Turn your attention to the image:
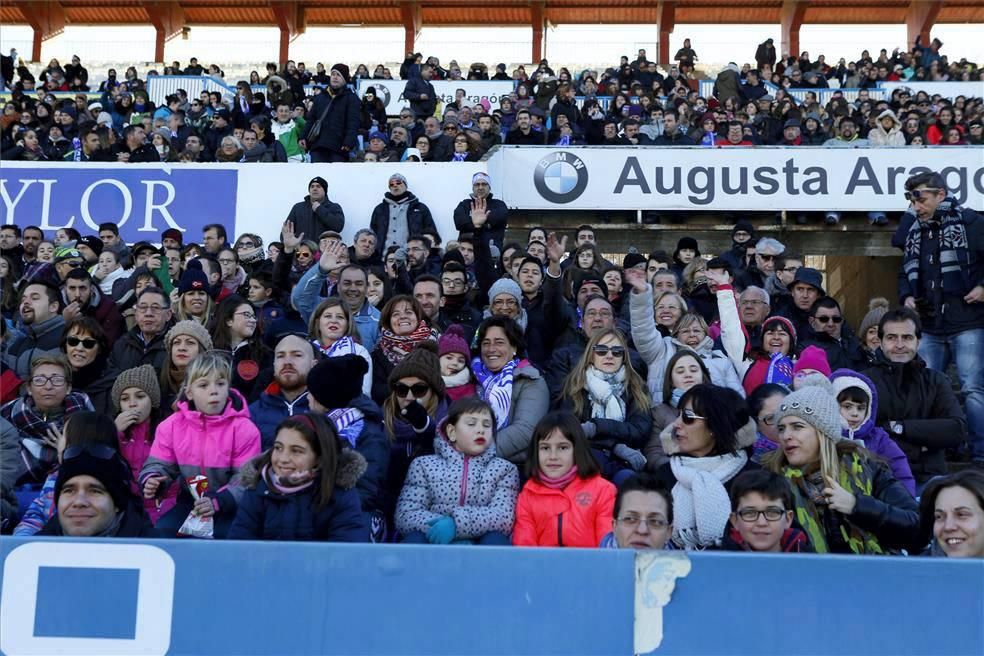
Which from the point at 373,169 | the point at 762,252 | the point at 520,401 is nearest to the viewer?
the point at 520,401

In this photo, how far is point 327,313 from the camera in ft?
19.3

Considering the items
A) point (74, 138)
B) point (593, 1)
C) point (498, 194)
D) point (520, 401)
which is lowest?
point (520, 401)

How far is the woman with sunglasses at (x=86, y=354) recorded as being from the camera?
5.85 metres

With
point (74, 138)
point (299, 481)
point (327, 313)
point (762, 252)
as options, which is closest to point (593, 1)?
point (74, 138)

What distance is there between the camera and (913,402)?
19.5 ft

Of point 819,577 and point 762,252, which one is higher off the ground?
point 762,252

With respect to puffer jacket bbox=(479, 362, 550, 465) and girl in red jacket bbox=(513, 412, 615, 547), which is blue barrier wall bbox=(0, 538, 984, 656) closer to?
girl in red jacket bbox=(513, 412, 615, 547)

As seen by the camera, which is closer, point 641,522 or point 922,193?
point 641,522

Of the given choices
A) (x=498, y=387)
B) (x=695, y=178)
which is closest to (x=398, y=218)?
(x=695, y=178)

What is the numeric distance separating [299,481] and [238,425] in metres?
0.97

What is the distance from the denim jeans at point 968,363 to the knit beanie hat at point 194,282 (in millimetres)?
5036

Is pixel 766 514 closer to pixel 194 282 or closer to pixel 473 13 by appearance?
pixel 194 282

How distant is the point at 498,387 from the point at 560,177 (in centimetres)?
703

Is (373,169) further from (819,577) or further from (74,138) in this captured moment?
(819,577)
